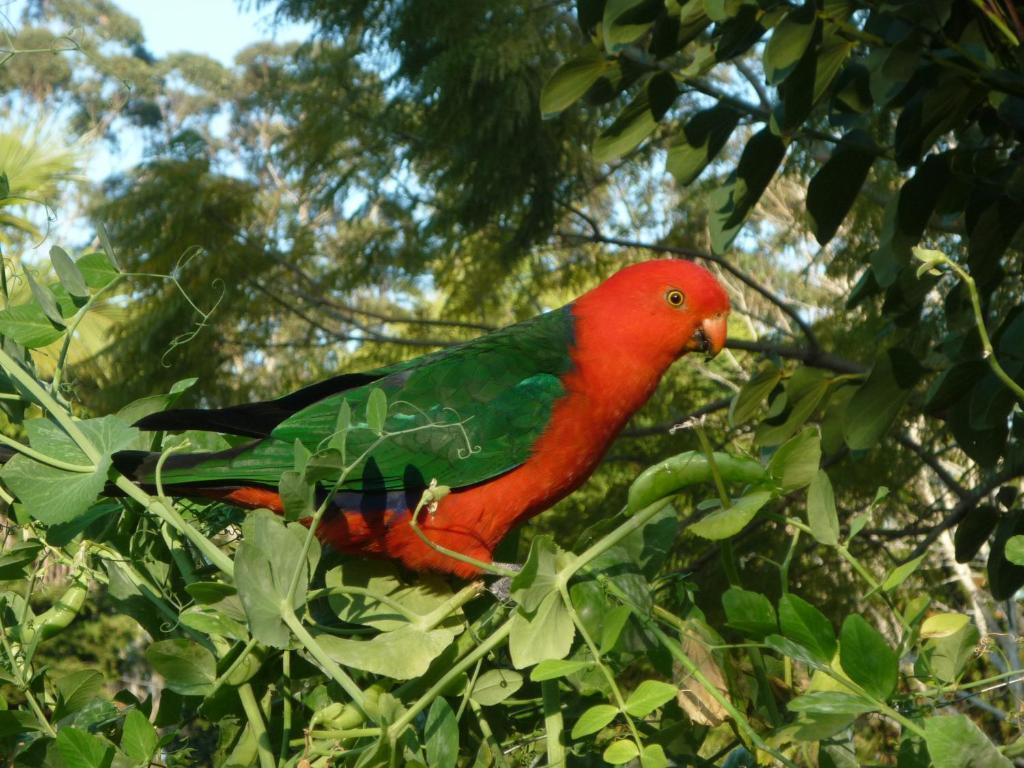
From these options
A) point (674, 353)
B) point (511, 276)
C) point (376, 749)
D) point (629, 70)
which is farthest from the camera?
point (511, 276)

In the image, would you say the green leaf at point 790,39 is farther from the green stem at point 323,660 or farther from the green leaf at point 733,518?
the green stem at point 323,660

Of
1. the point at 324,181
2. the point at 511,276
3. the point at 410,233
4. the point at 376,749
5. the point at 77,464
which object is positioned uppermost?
the point at 324,181

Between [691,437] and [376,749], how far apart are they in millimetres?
2711

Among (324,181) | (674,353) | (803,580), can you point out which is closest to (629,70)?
(674,353)

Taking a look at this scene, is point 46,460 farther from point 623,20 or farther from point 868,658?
point 623,20

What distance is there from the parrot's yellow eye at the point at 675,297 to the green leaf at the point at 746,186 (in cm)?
43

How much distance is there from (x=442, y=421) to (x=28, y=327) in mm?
688

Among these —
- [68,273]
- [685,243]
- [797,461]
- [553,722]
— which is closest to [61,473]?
[68,273]

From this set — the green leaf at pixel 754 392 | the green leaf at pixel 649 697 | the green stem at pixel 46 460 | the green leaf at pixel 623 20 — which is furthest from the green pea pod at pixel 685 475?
the green leaf at pixel 754 392

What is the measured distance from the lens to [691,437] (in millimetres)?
3207

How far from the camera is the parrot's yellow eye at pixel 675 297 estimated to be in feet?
5.49

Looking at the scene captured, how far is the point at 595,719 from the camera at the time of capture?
0.61 meters

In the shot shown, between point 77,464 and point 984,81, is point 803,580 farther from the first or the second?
point 77,464

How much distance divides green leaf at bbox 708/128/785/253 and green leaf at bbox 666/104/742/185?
1.7 inches
